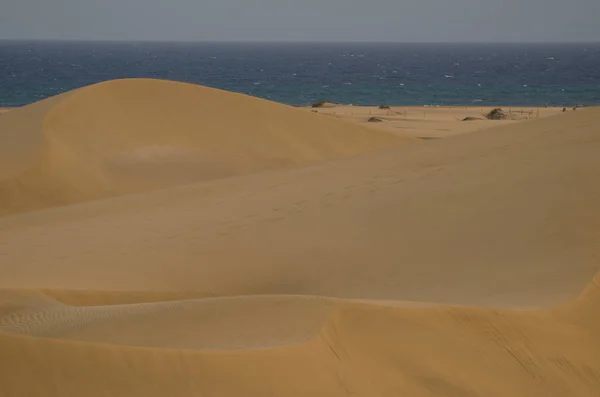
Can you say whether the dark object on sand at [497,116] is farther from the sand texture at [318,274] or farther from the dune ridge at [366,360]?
the dune ridge at [366,360]

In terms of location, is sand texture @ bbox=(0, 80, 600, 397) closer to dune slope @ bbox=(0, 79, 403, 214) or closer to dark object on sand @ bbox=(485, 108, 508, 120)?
dune slope @ bbox=(0, 79, 403, 214)

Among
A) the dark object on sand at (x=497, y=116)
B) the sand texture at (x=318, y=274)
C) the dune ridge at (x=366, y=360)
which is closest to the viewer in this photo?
the dune ridge at (x=366, y=360)

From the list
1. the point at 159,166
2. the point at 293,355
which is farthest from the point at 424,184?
the point at 159,166

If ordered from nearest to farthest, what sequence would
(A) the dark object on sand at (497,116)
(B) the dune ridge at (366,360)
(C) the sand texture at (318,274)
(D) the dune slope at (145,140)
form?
(B) the dune ridge at (366,360), (C) the sand texture at (318,274), (D) the dune slope at (145,140), (A) the dark object on sand at (497,116)

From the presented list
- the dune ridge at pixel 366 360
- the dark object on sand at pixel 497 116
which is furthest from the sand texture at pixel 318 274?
the dark object on sand at pixel 497 116

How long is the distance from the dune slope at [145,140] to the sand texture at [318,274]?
102 millimetres

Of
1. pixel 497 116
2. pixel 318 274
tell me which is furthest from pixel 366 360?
pixel 497 116

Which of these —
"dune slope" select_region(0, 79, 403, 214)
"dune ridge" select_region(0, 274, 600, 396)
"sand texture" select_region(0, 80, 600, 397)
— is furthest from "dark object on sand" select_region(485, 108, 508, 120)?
"dune ridge" select_region(0, 274, 600, 396)

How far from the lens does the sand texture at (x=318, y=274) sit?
5.42m

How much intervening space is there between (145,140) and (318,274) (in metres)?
13.5

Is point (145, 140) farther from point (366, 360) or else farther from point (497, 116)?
point (366, 360)

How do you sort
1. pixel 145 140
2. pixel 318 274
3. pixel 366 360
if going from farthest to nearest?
pixel 145 140
pixel 318 274
pixel 366 360

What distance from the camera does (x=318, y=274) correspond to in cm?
948

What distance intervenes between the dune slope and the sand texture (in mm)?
102
